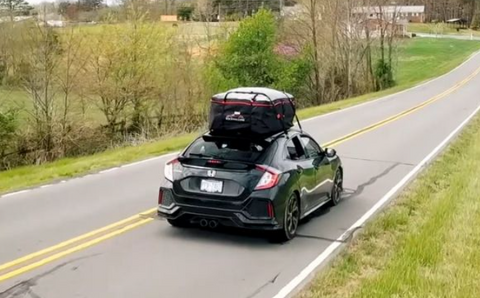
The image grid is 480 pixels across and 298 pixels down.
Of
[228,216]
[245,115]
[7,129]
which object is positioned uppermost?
[245,115]

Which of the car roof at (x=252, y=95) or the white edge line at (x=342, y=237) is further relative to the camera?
the car roof at (x=252, y=95)

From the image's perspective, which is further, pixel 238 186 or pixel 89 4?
pixel 89 4

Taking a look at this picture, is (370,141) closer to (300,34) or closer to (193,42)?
(193,42)

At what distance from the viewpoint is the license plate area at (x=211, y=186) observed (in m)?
8.47

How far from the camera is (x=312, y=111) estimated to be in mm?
30703

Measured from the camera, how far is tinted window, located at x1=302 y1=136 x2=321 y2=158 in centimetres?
1014

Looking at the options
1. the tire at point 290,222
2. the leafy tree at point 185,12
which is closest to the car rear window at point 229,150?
the tire at point 290,222

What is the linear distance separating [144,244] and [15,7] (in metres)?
32.1

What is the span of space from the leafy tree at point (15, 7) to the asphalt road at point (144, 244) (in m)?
23.6

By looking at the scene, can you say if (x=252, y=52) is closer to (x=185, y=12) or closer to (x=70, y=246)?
(x=185, y=12)

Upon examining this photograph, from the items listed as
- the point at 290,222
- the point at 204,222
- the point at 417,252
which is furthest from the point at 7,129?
the point at 417,252

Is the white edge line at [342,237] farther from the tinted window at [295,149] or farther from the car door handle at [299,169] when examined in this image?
the tinted window at [295,149]

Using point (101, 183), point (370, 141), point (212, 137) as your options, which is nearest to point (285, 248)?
point (212, 137)

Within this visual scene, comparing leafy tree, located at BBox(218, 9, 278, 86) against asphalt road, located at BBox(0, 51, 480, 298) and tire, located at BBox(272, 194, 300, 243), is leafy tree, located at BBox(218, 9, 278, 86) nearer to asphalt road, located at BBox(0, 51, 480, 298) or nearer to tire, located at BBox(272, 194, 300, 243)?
asphalt road, located at BBox(0, 51, 480, 298)
